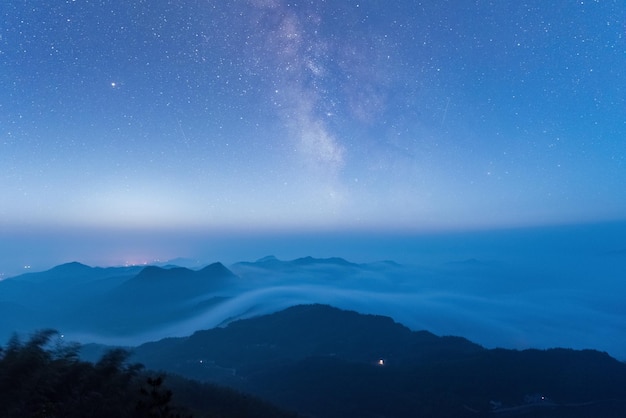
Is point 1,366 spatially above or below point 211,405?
above

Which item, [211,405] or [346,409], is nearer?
[211,405]

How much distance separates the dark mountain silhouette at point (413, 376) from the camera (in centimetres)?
7438

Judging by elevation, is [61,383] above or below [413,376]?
above

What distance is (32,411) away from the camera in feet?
52.3

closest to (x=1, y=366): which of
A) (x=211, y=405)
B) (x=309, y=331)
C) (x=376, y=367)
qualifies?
(x=211, y=405)

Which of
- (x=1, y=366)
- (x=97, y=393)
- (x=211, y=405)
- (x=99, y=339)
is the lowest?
(x=99, y=339)

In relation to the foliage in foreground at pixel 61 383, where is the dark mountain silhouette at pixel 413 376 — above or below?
below

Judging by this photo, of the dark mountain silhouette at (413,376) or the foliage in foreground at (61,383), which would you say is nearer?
the foliage in foreground at (61,383)

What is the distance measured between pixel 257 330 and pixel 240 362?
36.5m

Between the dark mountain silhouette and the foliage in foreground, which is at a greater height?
the foliage in foreground

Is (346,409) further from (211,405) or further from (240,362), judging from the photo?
(240,362)

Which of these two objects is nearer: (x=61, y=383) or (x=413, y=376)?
(x=61, y=383)

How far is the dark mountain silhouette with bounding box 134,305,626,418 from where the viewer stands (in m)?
74.4

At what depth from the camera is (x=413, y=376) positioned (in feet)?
288
